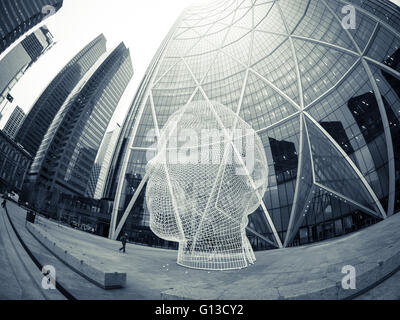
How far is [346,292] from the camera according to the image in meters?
4.35

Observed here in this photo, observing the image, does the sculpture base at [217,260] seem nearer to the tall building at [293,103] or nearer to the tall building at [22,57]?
the tall building at [293,103]

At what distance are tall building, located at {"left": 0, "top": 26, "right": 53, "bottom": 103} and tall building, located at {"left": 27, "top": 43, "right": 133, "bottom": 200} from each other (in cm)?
5231

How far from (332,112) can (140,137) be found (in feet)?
108

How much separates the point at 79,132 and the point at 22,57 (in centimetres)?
10190

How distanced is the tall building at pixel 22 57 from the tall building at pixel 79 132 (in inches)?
2060

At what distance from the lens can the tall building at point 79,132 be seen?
352 feet

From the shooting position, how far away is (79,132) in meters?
120

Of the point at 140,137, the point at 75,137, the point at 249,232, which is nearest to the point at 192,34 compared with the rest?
the point at 140,137

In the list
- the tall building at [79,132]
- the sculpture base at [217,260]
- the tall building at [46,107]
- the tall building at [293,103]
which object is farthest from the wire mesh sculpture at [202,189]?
the tall building at [46,107]

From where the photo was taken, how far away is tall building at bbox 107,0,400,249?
967 inches

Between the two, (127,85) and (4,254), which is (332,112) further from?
(127,85)

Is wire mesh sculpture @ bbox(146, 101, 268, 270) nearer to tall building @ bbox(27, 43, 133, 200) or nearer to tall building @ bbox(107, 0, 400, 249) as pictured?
tall building @ bbox(107, 0, 400, 249)

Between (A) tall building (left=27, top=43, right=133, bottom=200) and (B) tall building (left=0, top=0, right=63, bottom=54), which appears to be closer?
(B) tall building (left=0, top=0, right=63, bottom=54)

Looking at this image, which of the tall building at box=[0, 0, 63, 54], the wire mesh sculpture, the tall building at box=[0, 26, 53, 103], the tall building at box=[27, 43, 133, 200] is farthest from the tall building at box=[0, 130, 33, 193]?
the wire mesh sculpture
